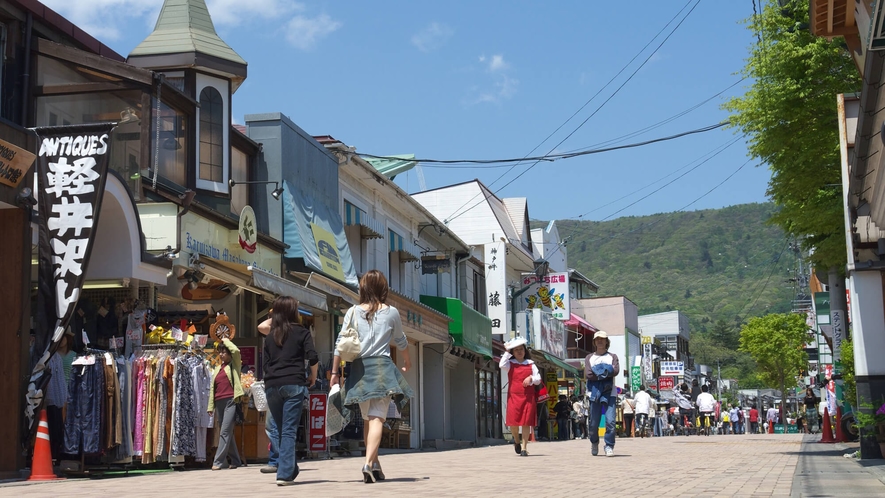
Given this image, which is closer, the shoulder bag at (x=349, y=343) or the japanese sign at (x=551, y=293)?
the shoulder bag at (x=349, y=343)

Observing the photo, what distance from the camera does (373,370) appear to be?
9641 millimetres

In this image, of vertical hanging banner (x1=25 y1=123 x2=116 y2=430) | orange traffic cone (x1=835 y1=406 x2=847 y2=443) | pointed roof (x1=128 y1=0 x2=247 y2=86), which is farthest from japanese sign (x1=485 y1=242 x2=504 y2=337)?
vertical hanging banner (x1=25 y1=123 x2=116 y2=430)

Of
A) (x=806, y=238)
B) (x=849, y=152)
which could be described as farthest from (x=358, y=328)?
(x=806, y=238)

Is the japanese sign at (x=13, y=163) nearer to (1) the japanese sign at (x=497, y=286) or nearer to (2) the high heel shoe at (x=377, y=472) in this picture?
(2) the high heel shoe at (x=377, y=472)

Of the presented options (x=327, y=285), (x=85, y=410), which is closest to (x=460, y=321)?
(x=327, y=285)

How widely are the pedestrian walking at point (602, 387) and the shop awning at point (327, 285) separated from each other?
5.72m

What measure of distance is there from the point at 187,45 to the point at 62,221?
7.06 m

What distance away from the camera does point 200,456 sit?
14.1 meters

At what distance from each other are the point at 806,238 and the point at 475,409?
1591 cm

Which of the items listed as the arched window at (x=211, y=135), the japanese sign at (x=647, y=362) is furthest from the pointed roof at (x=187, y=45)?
the japanese sign at (x=647, y=362)

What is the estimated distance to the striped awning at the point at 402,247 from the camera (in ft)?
94.1

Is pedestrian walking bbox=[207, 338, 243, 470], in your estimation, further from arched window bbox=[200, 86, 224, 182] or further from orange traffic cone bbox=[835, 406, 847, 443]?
orange traffic cone bbox=[835, 406, 847, 443]

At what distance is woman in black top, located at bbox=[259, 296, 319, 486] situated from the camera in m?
9.60

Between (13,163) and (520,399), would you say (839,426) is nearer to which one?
(520,399)
